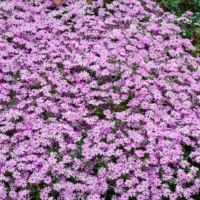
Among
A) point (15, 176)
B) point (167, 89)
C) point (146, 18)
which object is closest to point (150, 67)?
point (167, 89)

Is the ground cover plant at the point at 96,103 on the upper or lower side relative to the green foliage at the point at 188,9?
lower

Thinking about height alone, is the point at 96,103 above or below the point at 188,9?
below

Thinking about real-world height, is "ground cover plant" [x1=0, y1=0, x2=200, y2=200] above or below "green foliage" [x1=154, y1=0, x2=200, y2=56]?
below

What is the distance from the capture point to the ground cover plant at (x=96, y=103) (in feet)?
15.7

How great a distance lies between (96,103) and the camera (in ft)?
18.1

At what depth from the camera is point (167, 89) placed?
5.83 m

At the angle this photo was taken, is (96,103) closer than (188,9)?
Yes

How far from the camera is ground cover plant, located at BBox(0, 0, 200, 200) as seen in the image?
4777 mm

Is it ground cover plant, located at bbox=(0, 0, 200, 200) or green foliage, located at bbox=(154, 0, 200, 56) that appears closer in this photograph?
ground cover plant, located at bbox=(0, 0, 200, 200)

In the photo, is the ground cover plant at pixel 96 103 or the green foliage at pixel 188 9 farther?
the green foliage at pixel 188 9

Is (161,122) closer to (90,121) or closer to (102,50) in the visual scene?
(90,121)

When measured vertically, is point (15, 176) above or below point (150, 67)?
below

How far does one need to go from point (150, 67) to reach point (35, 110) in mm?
1814

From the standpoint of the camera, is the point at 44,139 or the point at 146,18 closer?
the point at 44,139
